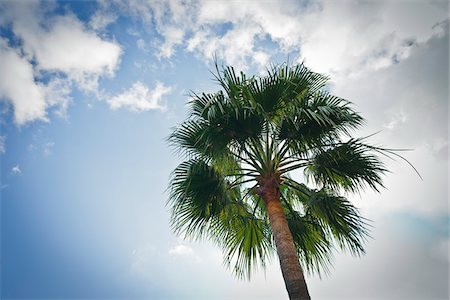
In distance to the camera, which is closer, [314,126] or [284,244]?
[284,244]

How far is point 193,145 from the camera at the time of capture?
678 cm

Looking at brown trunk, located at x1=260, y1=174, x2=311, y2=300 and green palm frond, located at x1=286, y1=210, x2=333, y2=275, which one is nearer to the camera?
brown trunk, located at x1=260, y1=174, x2=311, y2=300

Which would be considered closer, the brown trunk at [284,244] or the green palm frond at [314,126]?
the brown trunk at [284,244]

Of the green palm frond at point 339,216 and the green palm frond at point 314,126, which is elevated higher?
the green palm frond at point 314,126

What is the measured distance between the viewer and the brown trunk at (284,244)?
15.3 ft

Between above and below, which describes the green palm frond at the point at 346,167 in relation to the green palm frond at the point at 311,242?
above

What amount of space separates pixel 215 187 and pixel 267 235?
6.02 feet

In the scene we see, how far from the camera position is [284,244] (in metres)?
5.23

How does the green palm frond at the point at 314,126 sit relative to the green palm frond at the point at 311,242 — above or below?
above

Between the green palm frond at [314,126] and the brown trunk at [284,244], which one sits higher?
the green palm frond at [314,126]

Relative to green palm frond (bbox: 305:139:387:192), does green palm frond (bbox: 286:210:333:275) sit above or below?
below

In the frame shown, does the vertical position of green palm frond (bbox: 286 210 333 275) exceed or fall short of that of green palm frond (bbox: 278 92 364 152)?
it falls short

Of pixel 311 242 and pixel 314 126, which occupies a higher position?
pixel 314 126

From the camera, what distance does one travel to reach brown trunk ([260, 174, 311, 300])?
466 centimetres
